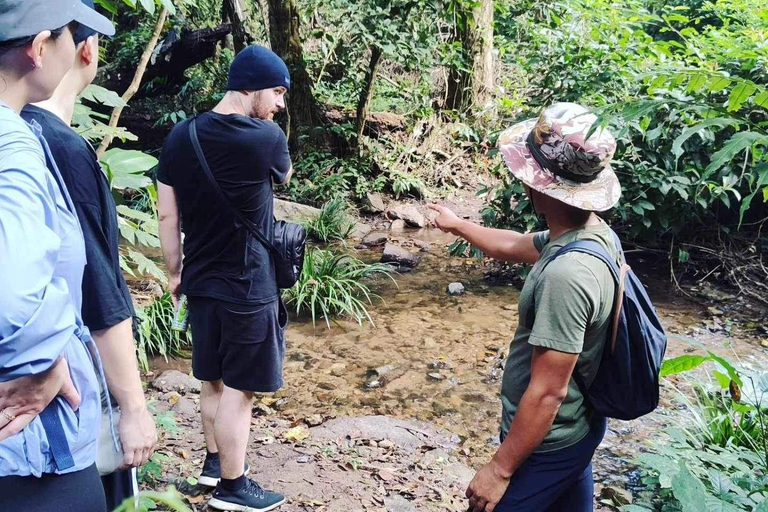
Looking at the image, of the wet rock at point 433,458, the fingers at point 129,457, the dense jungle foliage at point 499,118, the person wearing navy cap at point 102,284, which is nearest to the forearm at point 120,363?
the person wearing navy cap at point 102,284

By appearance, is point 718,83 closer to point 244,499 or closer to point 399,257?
point 244,499

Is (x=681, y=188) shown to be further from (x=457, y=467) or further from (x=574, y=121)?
(x=574, y=121)

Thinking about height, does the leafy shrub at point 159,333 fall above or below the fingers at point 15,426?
below

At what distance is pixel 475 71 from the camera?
10.9 m

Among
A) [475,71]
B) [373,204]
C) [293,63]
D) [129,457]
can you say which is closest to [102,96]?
[129,457]

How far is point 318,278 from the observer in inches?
234

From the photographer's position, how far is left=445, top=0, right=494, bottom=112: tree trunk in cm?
1029

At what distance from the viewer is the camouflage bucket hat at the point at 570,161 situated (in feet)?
5.53

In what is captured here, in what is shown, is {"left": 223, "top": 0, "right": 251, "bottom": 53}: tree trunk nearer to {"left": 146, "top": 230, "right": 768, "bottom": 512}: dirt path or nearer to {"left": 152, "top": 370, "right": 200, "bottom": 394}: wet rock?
{"left": 146, "top": 230, "right": 768, "bottom": 512}: dirt path

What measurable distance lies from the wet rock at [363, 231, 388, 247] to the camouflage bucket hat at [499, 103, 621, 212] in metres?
6.68

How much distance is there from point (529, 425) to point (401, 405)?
2658 mm

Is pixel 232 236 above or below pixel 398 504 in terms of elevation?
above

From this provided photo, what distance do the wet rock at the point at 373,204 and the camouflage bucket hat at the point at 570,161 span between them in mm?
7934

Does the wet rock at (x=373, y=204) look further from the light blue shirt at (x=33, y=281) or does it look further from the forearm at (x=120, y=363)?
the light blue shirt at (x=33, y=281)
